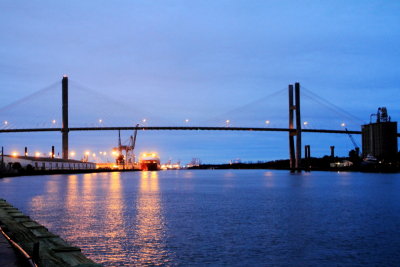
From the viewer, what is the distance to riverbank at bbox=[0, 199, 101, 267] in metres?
7.07

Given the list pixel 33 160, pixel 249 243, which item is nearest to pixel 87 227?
pixel 249 243

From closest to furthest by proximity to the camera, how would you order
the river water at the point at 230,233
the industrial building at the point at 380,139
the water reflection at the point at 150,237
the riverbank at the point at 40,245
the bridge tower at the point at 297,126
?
1. the riverbank at the point at 40,245
2. the water reflection at the point at 150,237
3. the river water at the point at 230,233
4. the bridge tower at the point at 297,126
5. the industrial building at the point at 380,139

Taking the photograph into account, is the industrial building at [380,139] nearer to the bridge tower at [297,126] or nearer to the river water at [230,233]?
the bridge tower at [297,126]

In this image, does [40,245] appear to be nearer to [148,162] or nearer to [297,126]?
[297,126]

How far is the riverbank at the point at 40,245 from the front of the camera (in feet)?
23.2

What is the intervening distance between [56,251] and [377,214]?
1883cm

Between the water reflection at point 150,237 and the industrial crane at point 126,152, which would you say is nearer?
the water reflection at point 150,237

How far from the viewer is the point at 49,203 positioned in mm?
28281

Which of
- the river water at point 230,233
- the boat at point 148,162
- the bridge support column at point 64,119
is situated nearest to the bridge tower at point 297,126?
the bridge support column at point 64,119

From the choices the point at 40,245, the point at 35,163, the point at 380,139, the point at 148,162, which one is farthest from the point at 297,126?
the point at 148,162

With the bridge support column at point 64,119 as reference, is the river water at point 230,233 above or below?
below

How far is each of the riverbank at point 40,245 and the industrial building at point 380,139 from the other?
108438mm

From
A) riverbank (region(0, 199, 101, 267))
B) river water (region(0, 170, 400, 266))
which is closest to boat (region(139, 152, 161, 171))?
river water (region(0, 170, 400, 266))

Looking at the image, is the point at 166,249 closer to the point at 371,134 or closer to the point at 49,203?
the point at 49,203
